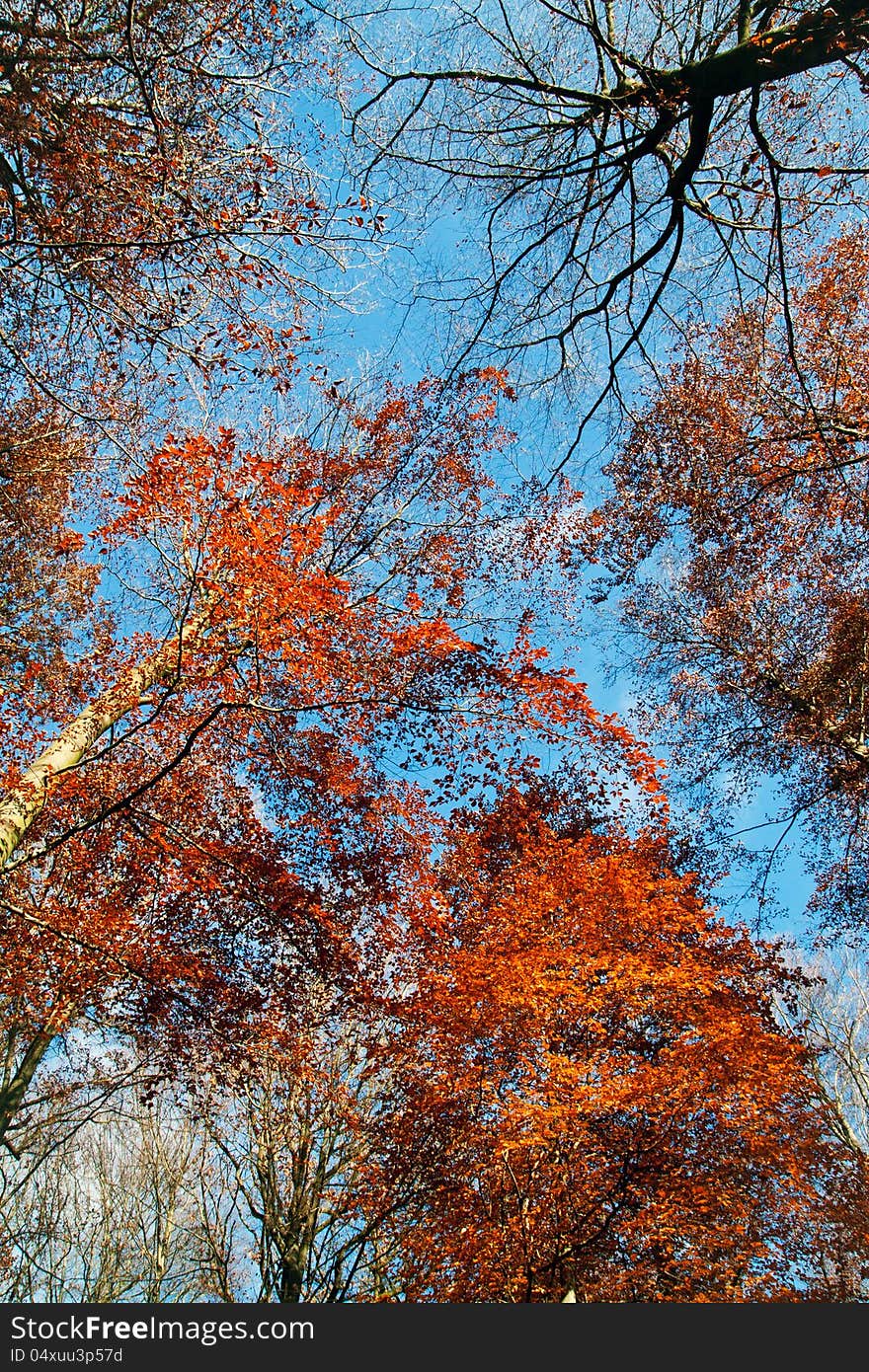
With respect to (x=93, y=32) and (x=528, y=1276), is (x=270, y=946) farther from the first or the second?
(x=93, y=32)

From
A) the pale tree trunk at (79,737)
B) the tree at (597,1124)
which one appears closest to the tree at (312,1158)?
the tree at (597,1124)

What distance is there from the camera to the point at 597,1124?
27.9 ft

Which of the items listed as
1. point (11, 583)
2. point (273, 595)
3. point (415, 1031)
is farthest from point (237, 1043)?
point (11, 583)

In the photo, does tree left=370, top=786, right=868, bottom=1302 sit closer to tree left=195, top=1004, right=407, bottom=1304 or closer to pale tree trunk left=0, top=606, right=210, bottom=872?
tree left=195, top=1004, right=407, bottom=1304

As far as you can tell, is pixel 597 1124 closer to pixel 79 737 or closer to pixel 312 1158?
pixel 312 1158

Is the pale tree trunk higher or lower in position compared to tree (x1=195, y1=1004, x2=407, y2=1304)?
higher

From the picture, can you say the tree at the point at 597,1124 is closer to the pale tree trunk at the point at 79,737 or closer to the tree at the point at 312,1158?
the tree at the point at 312,1158

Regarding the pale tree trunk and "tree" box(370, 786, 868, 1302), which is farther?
"tree" box(370, 786, 868, 1302)

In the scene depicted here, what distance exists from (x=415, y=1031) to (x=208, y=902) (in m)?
2.86

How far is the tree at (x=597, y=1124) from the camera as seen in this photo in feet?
24.0

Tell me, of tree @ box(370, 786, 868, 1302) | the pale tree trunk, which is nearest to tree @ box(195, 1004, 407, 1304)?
tree @ box(370, 786, 868, 1302)

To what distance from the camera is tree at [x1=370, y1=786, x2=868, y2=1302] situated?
24.0ft

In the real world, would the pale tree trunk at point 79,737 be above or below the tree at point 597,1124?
above

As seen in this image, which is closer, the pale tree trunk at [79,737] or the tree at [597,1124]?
the pale tree trunk at [79,737]
